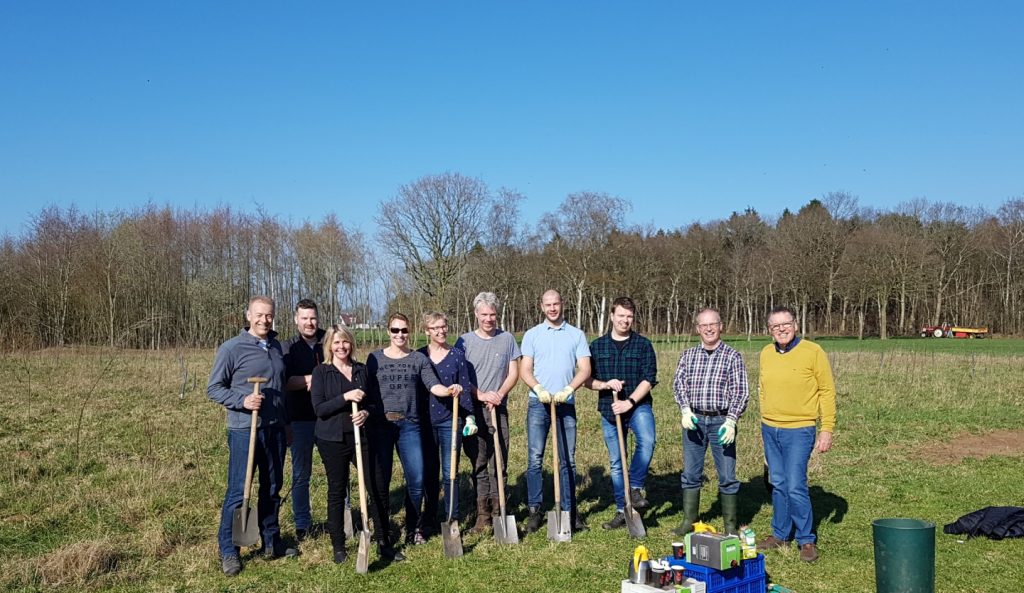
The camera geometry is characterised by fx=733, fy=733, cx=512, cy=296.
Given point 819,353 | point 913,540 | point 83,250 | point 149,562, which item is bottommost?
point 149,562

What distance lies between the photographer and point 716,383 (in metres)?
5.94

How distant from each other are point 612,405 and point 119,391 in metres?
12.1

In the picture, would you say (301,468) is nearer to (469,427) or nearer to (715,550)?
(469,427)

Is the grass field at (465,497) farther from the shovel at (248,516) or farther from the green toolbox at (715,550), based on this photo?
the green toolbox at (715,550)

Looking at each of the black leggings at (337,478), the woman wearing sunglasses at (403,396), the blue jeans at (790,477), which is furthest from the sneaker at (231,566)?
the blue jeans at (790,477)

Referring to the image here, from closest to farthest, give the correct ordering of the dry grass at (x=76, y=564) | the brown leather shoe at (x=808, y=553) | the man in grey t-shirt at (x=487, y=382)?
the dry grass at (x=76, y=564), the brown leather shoe at (x=808, y=553), the man in grey t-shirt at (x=487, y=382)

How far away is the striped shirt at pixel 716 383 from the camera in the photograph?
5.89m

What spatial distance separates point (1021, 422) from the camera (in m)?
12.2

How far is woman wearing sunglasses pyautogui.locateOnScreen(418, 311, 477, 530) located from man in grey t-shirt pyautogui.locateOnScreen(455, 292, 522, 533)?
121 mm

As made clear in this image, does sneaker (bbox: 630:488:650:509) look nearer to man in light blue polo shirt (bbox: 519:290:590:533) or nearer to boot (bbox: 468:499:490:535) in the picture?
man in light blue polo shirt (bbox: 519:290:590:533)

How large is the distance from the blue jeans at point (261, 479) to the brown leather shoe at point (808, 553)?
4.00 metres

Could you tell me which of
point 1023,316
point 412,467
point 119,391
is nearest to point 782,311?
point 412,467

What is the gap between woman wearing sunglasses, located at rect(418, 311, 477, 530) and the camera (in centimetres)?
601

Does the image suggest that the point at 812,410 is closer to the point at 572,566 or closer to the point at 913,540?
the point at 913,540
